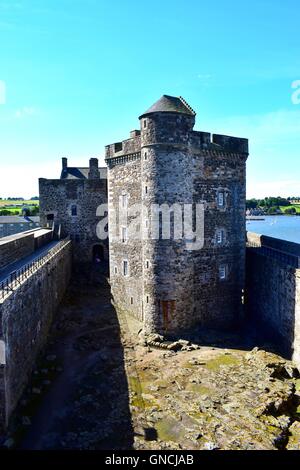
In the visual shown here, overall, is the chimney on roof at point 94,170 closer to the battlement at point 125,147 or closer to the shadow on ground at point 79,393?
the battlement at point 125,147

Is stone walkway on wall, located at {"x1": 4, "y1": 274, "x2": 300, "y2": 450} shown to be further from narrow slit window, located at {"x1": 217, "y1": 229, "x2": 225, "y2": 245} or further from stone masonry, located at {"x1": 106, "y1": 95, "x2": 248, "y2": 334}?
narrow slit window, located at {"x1": 217, "y1": 229, "x2": 225, "y2": 245}

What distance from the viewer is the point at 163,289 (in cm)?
2142

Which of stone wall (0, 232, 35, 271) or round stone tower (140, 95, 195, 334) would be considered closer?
stone wall (0, 232, 35, 271)

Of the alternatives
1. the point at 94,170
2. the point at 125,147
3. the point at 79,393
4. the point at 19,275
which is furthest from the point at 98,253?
the point at 79,393

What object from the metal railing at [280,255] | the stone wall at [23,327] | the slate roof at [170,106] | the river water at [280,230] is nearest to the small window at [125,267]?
the stone wall at [23,327]

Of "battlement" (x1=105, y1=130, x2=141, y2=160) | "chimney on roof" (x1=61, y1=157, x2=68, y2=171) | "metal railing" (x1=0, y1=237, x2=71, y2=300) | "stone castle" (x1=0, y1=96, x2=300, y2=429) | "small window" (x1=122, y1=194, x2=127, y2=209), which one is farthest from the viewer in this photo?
"chimney on roof" (x1=61, y1=157, x2=68, y2=171)

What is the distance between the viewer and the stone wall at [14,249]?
1848 centimetres

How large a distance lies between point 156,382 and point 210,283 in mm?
8263

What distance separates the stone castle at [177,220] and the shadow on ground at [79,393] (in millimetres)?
3283

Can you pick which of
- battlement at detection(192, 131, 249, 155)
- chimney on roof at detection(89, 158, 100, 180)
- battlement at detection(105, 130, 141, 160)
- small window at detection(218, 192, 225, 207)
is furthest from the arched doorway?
battlement at detection(192, 131, 249, 155)

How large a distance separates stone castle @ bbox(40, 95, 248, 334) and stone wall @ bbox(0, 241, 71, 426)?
5279 millimetres

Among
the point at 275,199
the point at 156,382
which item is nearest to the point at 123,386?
the point at 156,382

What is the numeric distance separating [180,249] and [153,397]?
8.74 meters

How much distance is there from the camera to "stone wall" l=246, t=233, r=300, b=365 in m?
18.5
